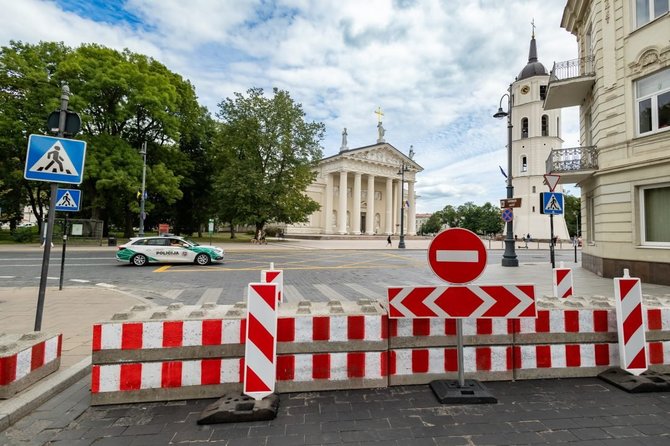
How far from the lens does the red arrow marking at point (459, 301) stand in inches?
140

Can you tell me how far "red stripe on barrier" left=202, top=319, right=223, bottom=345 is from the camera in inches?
135

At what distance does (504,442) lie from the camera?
271cm

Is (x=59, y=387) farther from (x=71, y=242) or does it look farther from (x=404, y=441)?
(x=71, y=242)

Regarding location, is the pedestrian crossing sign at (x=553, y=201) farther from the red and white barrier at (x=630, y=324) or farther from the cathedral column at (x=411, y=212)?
the cathedral column at (x=411, y=212)

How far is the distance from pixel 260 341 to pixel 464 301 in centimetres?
207

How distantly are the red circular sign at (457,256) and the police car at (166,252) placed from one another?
15.1 meters

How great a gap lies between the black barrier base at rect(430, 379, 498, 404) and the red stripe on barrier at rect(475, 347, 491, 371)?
0.23 meters

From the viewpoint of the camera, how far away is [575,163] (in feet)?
46.6

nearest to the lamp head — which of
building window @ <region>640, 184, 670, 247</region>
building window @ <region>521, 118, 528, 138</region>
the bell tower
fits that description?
building window @ <region>640, 184, 670, 247</region>

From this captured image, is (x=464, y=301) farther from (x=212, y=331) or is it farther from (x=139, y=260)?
(x=139, y=260)

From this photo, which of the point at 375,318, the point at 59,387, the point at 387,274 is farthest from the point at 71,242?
the point at 375,318

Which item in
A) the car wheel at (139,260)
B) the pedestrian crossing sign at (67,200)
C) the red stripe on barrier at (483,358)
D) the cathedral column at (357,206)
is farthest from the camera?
the cathedral column at (357,206)

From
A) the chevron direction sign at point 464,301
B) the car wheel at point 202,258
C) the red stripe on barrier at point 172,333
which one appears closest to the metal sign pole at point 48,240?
the red stripe on barrier at point 172,333

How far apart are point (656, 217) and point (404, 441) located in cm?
1326
